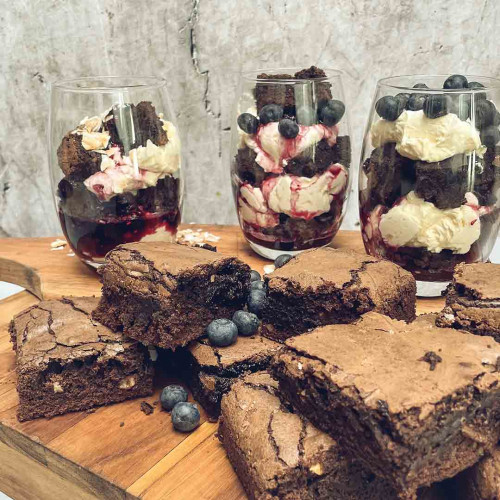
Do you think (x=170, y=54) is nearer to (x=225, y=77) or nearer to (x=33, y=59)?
(x=225, y=77)

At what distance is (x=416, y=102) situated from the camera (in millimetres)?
1636

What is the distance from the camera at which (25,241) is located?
261 centimetres

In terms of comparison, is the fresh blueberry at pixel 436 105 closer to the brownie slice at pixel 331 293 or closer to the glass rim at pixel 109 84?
the brownie slice at pixel 331 293

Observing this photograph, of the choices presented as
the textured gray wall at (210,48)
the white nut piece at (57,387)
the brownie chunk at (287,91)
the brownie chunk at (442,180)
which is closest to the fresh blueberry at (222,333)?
the white nut piece at (57,387)

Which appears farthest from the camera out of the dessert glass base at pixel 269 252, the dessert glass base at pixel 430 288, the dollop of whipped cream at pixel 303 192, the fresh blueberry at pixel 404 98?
the dessert glass base at pixel 269 252

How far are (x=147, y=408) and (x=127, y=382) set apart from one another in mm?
89

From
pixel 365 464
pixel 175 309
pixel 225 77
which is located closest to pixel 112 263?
pixel 175 309

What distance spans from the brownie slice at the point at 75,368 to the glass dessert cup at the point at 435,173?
782mm

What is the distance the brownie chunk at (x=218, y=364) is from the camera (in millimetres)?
1452

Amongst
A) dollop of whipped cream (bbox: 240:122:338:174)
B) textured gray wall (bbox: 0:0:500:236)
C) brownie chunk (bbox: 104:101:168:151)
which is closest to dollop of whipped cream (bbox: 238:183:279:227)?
dollop of whipped cream (bbox: 240:122:338:174)

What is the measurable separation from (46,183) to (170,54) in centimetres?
94

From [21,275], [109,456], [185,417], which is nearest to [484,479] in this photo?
[185,417]

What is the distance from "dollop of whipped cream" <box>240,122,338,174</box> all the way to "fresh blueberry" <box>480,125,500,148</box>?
0.47 m

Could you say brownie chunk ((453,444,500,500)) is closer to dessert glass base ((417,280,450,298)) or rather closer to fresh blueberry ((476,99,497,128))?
dessert glass base ((417,280,450,298))
